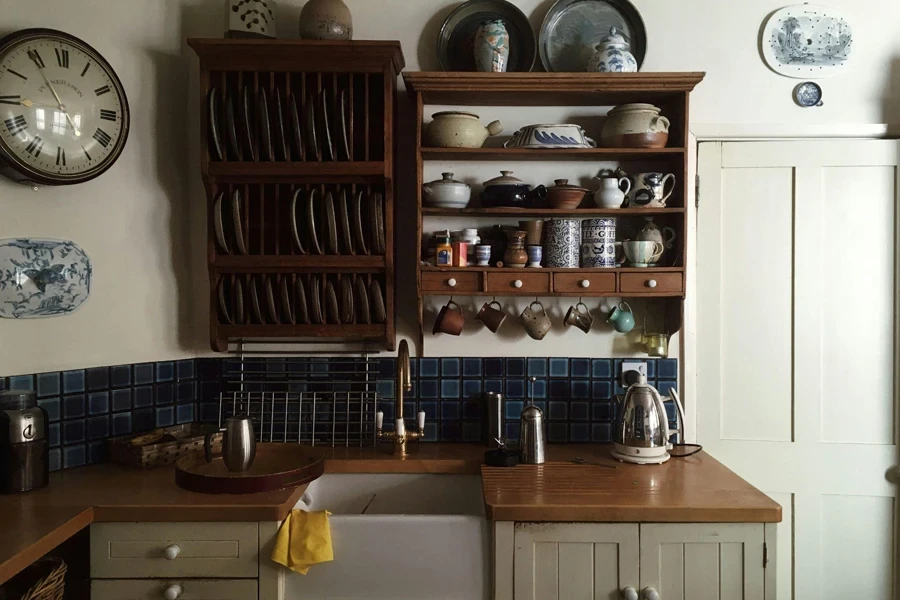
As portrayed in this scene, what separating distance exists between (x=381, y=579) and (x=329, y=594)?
0.47 feet

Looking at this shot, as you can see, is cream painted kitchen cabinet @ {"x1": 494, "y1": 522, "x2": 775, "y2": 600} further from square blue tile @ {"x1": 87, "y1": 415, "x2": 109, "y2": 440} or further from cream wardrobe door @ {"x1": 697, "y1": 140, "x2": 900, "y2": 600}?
square blue tile @ {"x1": 87, "y1": 415, "x2": 109, "y2": 440}

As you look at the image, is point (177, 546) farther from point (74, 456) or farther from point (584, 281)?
point (584, 281)

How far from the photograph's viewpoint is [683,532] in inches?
66.1

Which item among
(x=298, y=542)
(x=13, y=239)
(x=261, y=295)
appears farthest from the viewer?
(x=261, y=295)

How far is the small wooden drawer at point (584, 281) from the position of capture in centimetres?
211

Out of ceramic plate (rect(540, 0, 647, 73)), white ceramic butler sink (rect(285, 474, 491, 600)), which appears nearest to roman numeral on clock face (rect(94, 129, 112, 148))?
white ceramic butler sink (rect(285, 474, 491, 600))

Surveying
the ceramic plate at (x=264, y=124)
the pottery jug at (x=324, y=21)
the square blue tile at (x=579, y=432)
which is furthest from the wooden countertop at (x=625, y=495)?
the pottery jug at (x=324, y=21)

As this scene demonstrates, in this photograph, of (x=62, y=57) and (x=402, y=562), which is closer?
(x=402, y=562)

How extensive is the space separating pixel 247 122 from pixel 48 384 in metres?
1.04

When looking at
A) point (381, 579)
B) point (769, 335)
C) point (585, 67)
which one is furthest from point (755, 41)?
point (381, 579)

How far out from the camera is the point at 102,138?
201 cm

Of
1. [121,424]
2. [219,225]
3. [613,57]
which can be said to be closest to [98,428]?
[121,424]

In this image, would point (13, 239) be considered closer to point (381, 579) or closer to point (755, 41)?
point (381, 579)

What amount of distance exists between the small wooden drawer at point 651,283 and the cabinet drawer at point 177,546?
1350 mm
